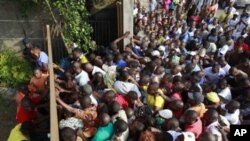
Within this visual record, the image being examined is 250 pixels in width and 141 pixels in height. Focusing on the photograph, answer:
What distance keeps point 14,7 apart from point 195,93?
491 centimetres

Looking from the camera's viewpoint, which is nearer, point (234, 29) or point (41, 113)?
point (41, 113)

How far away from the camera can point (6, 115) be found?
7961 millimetres

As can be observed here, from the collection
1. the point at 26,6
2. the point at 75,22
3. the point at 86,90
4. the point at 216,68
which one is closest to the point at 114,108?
the point at 86,90

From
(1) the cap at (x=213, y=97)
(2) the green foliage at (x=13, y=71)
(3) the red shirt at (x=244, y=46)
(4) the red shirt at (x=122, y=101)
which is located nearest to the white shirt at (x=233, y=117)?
(1) the cap at (x=213, y=97)

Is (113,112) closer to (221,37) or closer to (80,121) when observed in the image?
(80,121)

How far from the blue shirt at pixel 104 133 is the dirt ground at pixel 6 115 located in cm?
282

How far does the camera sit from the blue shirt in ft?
17.3

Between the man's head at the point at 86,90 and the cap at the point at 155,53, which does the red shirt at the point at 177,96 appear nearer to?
the man's head at the point at 86,90

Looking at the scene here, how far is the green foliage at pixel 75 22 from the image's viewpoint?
862 centimetres

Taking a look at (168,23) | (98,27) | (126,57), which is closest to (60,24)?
(98,27)

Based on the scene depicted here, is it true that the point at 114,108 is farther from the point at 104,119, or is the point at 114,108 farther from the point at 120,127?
the point at 120,127

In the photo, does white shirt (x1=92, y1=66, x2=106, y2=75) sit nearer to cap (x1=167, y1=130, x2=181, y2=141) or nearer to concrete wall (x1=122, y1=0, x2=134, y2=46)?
concrete wall (x1=122, y1=0, x2=134, y2=46)

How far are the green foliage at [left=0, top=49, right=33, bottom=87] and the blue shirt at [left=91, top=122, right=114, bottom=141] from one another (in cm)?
379

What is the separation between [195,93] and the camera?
6.22m
